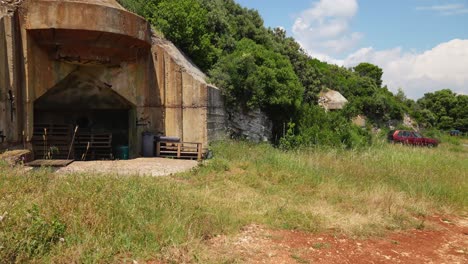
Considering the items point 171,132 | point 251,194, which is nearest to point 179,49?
point 171,132

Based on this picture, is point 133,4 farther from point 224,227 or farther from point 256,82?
point 224,227

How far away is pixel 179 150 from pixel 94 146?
2996 mm

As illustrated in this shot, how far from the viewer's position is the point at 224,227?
19.0ft

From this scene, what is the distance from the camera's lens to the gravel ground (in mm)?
9664

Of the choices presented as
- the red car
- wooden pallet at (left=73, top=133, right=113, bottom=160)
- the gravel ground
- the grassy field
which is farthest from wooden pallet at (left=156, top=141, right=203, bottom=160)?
the red car

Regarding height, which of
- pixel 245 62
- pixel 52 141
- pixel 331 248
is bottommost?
pixel 331 248

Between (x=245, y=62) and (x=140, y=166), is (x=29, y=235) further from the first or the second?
(x=245, y=62)

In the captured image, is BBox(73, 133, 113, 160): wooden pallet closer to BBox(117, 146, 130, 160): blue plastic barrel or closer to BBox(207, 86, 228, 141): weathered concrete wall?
BBox(117, 146, 130, 160): blue plastic barrel

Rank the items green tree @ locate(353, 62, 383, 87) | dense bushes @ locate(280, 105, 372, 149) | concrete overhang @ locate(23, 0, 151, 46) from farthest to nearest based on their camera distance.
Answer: green tree @ locate(353, 62, 383, 87), dense bushes @ locate(280, 105, 372, 149), concrete overhang @ locate(23, 0, 151, 46)

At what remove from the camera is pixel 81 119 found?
15062mm

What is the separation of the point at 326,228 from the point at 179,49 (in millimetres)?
11749

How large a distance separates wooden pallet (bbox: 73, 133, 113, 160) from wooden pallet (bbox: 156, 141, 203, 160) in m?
1.76

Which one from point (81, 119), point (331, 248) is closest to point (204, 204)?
point (331, 248)

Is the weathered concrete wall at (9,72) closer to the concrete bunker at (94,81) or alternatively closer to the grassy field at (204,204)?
the concrete bunker at (94,81)
